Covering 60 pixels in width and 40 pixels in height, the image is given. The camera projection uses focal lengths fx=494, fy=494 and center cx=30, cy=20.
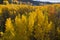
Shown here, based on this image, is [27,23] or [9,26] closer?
[9,26]

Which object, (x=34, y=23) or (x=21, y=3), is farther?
(x=21, y=3)

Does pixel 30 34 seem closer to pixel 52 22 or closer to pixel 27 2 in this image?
pixel 52 22

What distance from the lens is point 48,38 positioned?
22.3m

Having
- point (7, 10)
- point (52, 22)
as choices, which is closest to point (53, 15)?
point (52, 22)

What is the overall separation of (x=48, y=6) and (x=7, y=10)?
95.6 inches

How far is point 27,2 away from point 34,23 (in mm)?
3639

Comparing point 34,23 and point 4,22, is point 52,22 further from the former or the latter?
point 4,22

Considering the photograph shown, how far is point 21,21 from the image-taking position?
22750 mm

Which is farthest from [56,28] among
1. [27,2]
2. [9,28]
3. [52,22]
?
[27,2]

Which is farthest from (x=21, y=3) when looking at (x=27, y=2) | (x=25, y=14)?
(x=25, y=14)

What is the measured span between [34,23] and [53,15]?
3.83ft

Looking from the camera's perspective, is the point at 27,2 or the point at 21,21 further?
the point at 27,2

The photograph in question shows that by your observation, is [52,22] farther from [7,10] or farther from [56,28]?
[7,10]

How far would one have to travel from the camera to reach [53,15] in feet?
77.2
